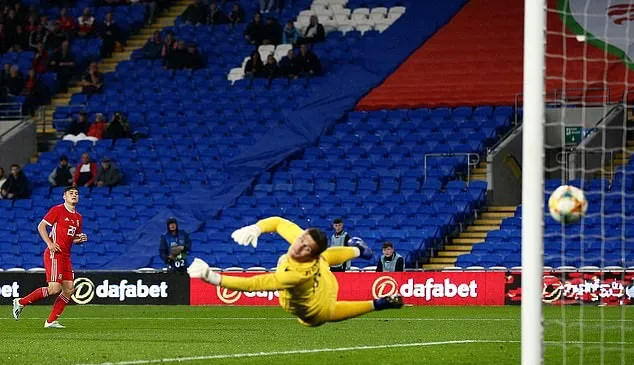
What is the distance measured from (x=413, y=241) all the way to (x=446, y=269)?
2304 millimetres

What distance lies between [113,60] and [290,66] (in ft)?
20.2

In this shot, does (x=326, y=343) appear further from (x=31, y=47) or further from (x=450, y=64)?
(x=31, y=47)

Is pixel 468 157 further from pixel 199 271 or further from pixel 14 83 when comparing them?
pixel 199 271

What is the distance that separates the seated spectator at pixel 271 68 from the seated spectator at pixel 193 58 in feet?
7.26

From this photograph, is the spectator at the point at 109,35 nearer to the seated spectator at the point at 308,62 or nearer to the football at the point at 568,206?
the seated spectator at the point at 308,62

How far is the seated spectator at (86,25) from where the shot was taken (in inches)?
1496

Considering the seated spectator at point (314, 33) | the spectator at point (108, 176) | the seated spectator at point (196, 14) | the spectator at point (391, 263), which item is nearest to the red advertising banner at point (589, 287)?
the spectator at point (391, 263)

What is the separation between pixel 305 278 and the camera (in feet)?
38.8

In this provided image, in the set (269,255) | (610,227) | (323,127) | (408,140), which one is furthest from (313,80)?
(610,227)

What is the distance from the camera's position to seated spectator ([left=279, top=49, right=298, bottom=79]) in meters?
34.6

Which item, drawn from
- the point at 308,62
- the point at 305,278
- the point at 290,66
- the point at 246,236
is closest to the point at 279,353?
the point at 305,278

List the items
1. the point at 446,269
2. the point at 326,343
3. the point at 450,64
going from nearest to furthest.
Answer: the point at 326,343 → the point at 446,269 → the point at 450,64

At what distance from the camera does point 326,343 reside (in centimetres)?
1518

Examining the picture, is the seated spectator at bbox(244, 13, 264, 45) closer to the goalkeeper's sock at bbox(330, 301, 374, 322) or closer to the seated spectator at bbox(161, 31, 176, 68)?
the seated spectator at bbox(161, 31, 176, 68)
